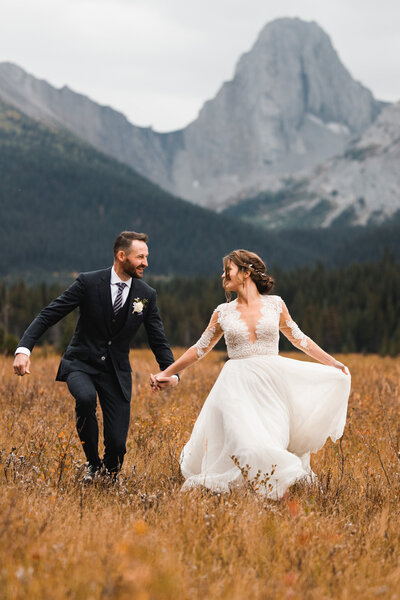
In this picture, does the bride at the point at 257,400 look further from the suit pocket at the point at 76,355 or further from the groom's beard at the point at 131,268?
the groom's beard at the point at 131,268

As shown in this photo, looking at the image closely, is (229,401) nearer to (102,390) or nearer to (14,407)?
(102,390)

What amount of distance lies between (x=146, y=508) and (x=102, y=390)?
5.88 feet

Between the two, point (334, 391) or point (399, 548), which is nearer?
point (399, 548)

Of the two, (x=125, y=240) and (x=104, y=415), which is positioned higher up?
(x=125, y=240)

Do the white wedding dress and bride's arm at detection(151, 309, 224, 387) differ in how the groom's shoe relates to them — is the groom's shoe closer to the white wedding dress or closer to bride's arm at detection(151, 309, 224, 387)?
the white wedding dress

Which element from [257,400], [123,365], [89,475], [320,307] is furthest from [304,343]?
[320,307]

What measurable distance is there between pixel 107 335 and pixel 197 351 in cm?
94

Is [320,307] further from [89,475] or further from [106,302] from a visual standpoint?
[89,475]

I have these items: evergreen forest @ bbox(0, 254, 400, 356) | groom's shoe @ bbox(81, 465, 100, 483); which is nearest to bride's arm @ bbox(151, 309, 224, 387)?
groom's shoe @ bbox(81, 465, 100, 483)

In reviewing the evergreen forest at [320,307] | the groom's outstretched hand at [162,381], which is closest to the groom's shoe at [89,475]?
the groom's outstretched hand at [162,381]

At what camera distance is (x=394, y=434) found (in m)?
8.30

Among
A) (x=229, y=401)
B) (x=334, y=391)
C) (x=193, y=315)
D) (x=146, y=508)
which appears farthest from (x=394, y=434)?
(x=193, y=315)

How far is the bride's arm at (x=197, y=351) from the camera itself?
638cm

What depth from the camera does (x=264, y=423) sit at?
5.84 m
